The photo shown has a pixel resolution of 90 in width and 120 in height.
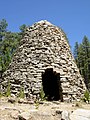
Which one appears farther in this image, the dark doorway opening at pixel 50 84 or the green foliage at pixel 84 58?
the green foliage at pixel 84 58

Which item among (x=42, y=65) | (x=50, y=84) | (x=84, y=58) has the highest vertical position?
(x=84, y=58)

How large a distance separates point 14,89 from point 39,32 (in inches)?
141

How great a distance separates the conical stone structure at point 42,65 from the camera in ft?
42.4

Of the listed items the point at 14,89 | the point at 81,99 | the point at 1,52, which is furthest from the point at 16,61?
the point at 1,52

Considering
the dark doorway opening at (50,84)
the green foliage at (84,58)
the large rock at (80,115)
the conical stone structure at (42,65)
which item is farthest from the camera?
the green foliage at (84,58)

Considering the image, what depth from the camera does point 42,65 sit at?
13352mm

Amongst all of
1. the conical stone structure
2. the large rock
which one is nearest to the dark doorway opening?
the conical stone structure

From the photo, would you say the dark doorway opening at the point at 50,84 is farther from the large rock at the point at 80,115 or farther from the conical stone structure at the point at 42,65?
the large rock at the point at 80,115

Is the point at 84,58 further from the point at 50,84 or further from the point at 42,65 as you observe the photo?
the point at 42,65

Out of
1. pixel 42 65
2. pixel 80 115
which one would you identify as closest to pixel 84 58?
pixel 42 65

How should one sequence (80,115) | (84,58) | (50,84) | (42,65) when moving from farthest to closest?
(84,58) < (50,84) < (42,65) < (80,115)

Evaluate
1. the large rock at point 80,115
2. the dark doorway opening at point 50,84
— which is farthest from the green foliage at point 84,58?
the large rock at point 80,115

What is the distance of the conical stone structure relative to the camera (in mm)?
12914

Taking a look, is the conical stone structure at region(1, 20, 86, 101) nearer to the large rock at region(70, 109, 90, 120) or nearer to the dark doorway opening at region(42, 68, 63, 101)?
the dark doorway opening at region(42, 68, 63, 101)
